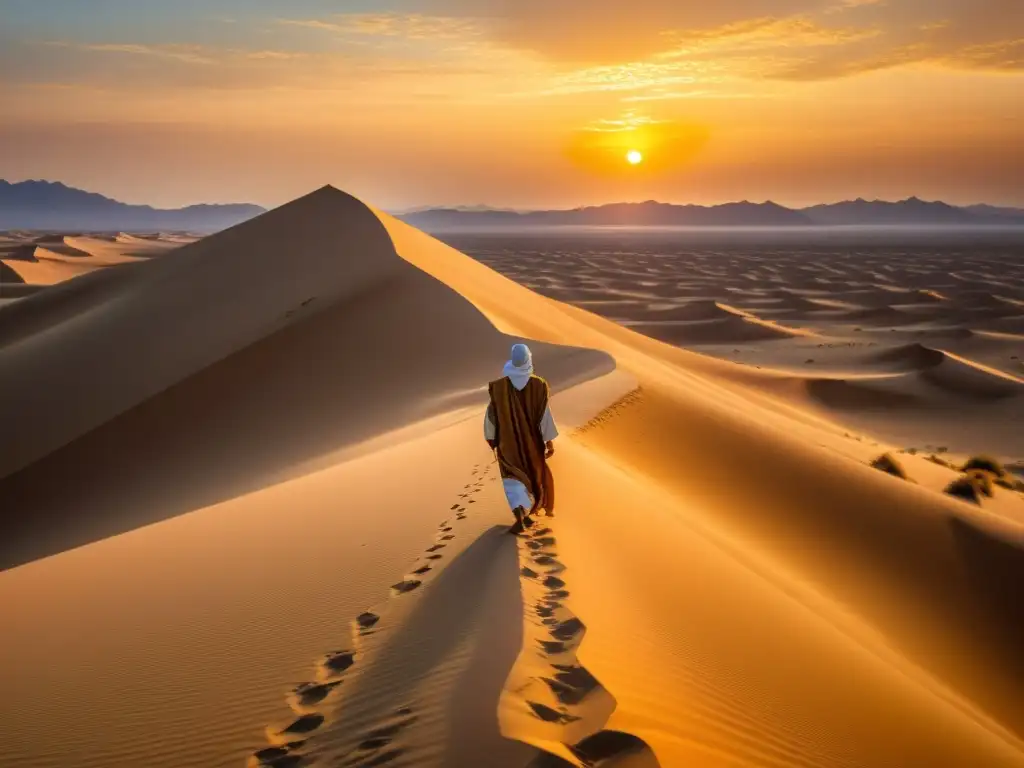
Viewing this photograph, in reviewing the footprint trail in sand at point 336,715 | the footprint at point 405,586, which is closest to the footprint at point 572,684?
the footprint trail in sand at point 336,715

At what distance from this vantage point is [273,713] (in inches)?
160

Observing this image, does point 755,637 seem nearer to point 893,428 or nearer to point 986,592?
point 986,592

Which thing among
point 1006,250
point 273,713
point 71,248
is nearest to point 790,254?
point 1006,250

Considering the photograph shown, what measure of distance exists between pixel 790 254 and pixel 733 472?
10991cm


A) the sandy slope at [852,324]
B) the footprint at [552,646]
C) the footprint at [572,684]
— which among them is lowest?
the sandy slope at [852,324]

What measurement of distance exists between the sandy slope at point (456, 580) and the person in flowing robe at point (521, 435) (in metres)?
0.30

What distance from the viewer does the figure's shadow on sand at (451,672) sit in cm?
340

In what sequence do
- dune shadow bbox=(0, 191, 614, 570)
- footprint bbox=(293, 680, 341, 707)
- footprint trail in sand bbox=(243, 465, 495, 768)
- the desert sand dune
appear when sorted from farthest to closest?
the desert sand dune
dune shadow bbox=(0, 191, 614, 570)
footprint bbox=(293, 680, 341, 707)
footprint trail in sand bbox=(243, 465, 495, 768)

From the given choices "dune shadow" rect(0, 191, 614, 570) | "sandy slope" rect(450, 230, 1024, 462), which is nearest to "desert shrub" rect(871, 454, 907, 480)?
"dune shadow" rect(0, 191, 614, 570)

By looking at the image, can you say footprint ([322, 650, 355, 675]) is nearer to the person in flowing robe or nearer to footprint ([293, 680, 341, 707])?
footprint ([293, 680, 341, 707])

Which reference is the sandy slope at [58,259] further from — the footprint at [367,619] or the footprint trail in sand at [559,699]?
the footprint trail in sand at [559,699]

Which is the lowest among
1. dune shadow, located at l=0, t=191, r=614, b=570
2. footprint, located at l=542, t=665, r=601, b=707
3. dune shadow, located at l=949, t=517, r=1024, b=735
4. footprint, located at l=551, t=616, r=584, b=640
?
dune shadow, located at l=949, t=517, r=1024, b=735

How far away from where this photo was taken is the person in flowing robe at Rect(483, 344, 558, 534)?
19.5 feet

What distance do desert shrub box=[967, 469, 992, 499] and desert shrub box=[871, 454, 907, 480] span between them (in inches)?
39.5
